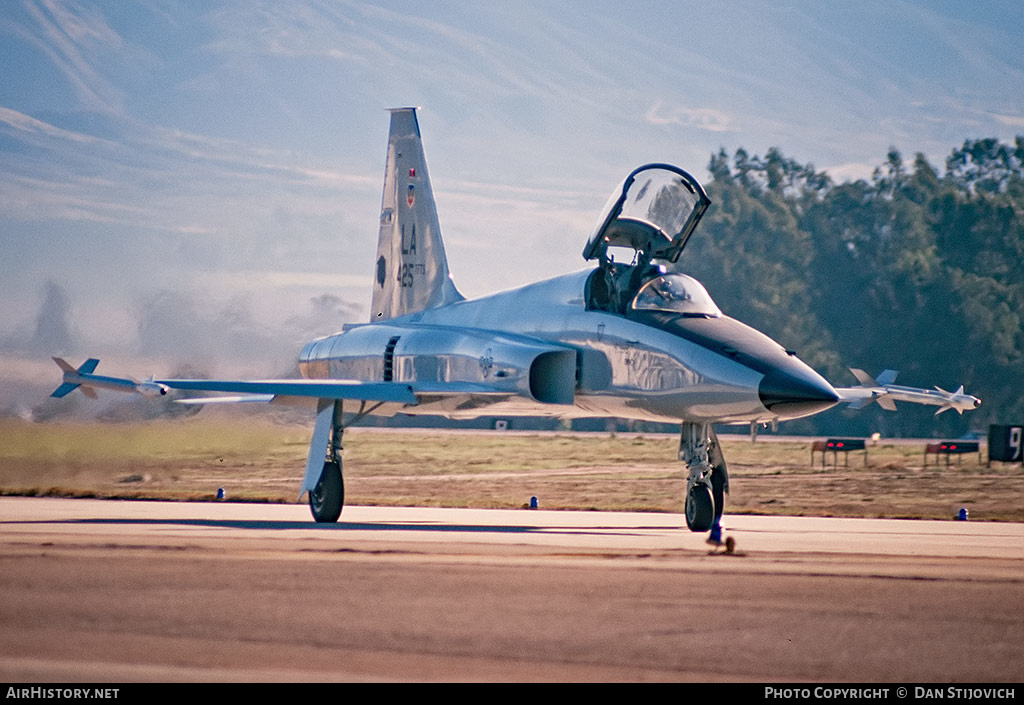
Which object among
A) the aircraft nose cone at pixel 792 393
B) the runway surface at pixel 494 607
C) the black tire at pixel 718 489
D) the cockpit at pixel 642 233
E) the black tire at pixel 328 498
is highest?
the cockpit at pixel 642 233

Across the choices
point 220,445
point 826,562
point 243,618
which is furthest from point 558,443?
point 243,618

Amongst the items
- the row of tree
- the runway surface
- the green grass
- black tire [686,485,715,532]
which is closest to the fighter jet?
black tire [686,485,715,532]

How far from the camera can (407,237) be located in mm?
23828

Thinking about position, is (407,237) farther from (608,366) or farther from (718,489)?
(718,489)

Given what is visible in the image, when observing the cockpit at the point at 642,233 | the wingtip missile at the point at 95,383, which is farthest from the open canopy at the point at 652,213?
the wingtip missile at the point at 95,383

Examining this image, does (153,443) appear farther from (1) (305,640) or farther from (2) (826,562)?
(1) (305,640)

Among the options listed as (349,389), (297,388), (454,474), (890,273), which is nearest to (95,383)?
(297,388)

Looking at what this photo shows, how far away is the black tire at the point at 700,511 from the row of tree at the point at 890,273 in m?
51.7

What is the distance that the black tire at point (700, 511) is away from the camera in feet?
53.7

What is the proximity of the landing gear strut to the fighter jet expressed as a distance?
0.02 meters

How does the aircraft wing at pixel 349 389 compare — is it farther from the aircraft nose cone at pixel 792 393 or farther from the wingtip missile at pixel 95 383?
the aircraft nose cone at pixel 792 393

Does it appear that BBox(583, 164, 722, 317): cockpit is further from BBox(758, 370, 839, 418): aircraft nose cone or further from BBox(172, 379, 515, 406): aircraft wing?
BBox(758, 370, 839, 418): aircraft nose cone

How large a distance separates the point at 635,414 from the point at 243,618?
32.3ft

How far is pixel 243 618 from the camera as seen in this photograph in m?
7.83
